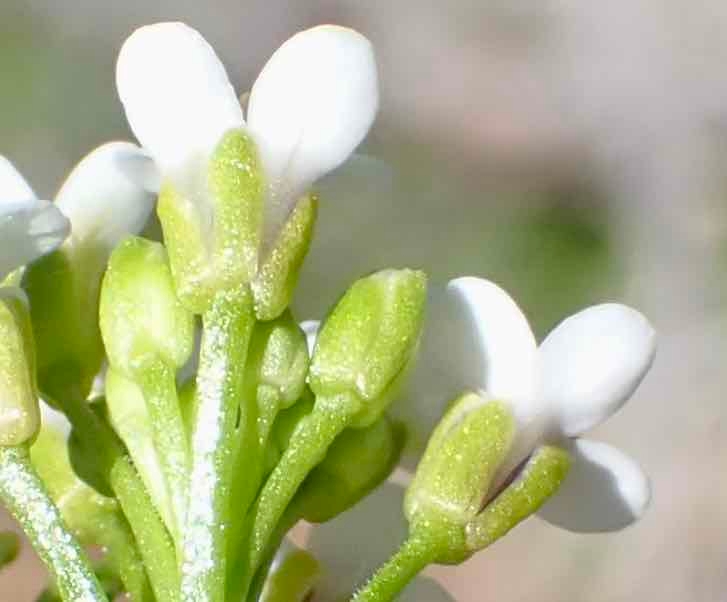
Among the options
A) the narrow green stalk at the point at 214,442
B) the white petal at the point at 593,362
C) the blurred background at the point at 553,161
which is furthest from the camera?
the blurred background at the point at 553,161

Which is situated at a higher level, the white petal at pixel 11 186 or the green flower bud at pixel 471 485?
the white petal at pixel 11 186

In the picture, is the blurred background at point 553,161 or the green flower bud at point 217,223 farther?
the blurred background at point 553,161

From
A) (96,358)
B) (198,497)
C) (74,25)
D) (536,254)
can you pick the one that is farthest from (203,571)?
(74,25)

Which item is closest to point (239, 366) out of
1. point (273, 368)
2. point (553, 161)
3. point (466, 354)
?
point (273, 368)

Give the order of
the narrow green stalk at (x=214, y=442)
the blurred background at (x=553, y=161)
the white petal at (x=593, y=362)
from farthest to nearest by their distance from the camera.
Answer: the blurred background at (x=553, y=161) → the white petal at (x=593, y=362) → the narrow green stalk at (x=214, y=442)

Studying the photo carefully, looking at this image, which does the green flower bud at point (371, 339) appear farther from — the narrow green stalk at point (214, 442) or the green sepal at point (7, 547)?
the green sepal at point (7, 547)

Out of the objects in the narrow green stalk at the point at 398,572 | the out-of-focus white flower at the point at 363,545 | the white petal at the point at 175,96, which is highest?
the white petal at the point at 175,96

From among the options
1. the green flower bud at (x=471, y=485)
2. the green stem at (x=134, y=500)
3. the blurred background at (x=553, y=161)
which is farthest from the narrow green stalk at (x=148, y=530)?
the blurred background at (x=553, y=161)
